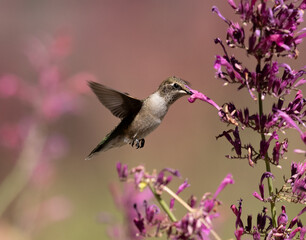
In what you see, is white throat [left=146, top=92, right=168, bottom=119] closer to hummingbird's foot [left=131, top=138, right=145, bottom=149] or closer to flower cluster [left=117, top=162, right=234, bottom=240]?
hummingbird's foot [left=131, top=138, right=145, bottom=149]

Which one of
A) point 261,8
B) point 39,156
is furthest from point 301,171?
point 39,156

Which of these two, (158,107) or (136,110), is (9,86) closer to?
(136,110)

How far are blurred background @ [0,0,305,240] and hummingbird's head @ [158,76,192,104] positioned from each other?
0.75 meters

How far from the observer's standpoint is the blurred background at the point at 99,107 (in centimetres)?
378

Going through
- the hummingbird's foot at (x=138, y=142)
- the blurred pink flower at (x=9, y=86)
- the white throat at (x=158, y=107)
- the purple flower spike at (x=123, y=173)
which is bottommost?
the purple flower spike at (x=123, y=173)

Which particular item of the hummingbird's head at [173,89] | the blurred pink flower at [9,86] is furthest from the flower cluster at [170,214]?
the blurred pink flower at [9,86]

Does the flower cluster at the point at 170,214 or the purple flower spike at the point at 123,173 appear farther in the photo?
the purple flower spike at the point at 123,173

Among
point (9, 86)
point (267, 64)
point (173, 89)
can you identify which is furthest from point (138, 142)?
point (267, 64)

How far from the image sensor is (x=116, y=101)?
3.16 m

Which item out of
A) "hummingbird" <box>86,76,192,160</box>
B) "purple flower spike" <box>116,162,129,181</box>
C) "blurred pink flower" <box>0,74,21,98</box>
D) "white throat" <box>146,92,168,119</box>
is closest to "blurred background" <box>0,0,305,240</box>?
"blurred pink flower" <box>0,74,21,98</box>

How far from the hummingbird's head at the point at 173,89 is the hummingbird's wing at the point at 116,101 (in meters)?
0.18

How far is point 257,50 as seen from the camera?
6.21 ft

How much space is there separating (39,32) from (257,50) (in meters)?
10.6

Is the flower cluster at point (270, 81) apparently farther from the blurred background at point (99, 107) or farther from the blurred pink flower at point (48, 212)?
the blurred pink flower at point (48, 212)
